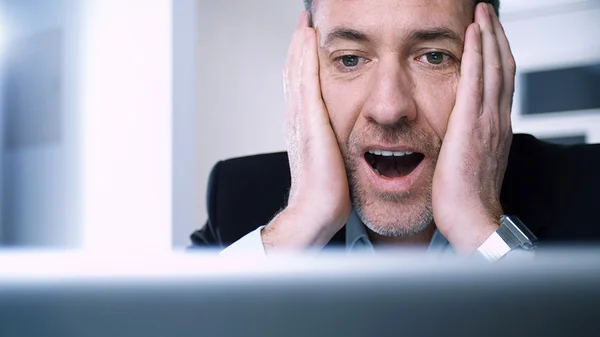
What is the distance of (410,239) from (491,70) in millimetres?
293

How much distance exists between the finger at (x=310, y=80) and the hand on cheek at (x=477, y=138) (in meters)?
0.19

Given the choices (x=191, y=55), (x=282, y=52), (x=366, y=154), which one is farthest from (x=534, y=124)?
(x=366, y=154)

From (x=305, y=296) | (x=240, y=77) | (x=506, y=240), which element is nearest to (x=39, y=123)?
(x=240, y=77)

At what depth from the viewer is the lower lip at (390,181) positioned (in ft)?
2.80

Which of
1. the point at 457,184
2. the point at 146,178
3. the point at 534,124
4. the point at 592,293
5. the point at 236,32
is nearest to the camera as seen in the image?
the point at 592,293

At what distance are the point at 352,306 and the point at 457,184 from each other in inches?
28.0

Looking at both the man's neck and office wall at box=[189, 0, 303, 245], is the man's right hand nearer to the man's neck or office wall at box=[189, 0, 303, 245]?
the man's neck

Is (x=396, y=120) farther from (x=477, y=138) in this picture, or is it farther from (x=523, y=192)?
(x=523, y=192)

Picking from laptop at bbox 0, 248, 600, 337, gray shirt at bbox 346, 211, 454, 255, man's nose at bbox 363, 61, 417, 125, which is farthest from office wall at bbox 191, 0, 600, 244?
laptop at bbox 0, 248, 600, 337

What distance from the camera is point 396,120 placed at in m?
0.81

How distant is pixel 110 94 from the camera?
5.42 ft

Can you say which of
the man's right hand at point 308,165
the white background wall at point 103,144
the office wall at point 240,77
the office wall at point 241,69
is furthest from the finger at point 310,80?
the office wall at point 241,69

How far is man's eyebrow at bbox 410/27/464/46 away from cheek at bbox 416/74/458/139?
5cm

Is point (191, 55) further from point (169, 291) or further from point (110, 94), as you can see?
point (169, 291)
